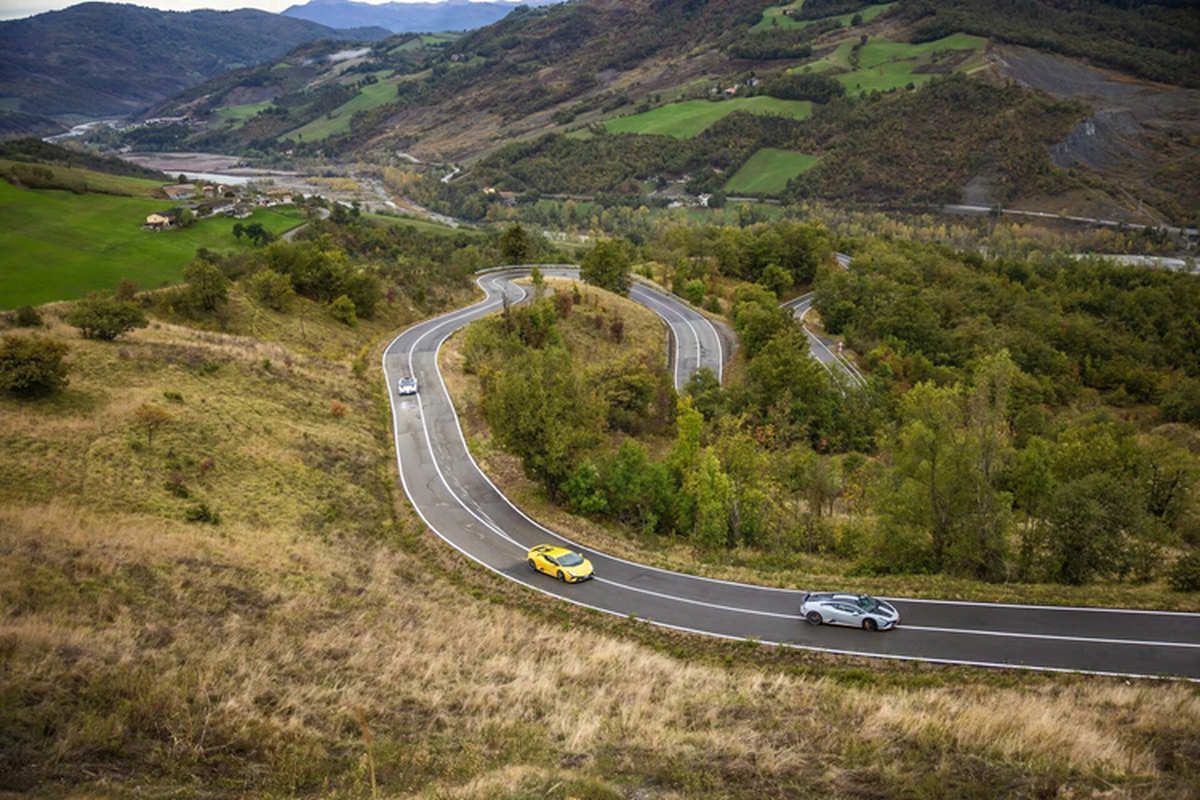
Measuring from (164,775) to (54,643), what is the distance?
5125 millimetres

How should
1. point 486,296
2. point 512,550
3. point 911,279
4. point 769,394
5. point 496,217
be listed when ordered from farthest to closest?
point 496,217 < point 911,279 < point 486,296 < point 769,394 < point 512,550

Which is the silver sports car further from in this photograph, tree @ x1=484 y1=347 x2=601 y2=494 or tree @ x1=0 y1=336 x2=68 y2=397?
tree @ x1=0 y1=336 x2=68 y2=397

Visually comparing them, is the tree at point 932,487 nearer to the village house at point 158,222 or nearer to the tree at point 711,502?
the tree at point 711,502

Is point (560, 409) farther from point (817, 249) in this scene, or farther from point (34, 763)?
point (817, 249)

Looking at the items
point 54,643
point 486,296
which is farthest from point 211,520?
point 486,296

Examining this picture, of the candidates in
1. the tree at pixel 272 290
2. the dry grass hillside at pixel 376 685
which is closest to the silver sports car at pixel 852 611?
the dry grass hillside at pixel 376 685

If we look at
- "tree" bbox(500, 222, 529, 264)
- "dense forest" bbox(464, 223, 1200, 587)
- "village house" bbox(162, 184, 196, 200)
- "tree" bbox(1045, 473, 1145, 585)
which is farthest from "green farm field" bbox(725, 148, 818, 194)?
"tree" bbox(1045, 473, 1145, 585)

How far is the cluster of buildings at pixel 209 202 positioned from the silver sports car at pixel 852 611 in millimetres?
98629

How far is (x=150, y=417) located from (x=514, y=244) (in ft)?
188

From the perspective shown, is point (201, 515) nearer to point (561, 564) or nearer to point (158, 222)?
point (561, 564)

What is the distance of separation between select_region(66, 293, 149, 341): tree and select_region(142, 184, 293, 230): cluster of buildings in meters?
62.3

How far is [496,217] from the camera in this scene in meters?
179

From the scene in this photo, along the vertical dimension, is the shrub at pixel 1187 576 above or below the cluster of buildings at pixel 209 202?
below

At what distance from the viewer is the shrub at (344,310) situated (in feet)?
187
